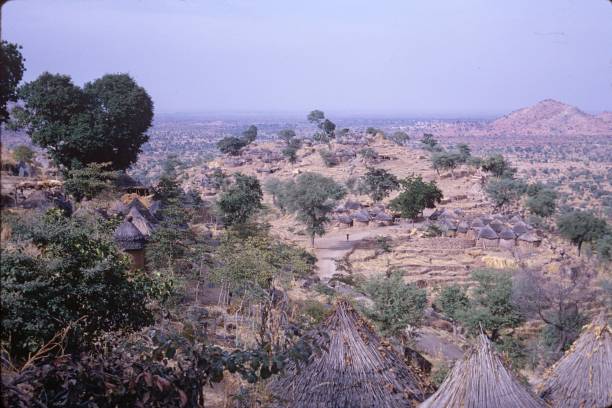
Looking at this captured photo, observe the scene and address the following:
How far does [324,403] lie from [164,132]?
8565cm

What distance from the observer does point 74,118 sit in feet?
68.5

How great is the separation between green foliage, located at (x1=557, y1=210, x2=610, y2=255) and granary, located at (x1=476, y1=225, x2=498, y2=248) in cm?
354

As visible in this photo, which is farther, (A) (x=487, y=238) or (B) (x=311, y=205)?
(A) (x=487, y=238)

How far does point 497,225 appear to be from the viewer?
2803cm

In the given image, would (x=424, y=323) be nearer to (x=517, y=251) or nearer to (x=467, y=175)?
→ (x=517, y=251)

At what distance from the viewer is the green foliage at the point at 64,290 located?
496cm

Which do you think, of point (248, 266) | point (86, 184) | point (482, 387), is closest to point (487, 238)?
point (248, 266)

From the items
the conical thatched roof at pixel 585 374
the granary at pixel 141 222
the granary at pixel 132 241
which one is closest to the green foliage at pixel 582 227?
the granary at pixel 141 222

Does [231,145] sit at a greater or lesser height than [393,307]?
greater

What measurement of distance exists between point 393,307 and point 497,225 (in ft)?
51.8

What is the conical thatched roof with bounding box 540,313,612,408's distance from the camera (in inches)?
251

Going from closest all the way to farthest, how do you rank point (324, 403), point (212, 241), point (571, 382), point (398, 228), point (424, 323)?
1. point (324, 403)
2. point (571, 382)
3. point (424, 323)
4. point (212, 241)
5. point (398, 228)

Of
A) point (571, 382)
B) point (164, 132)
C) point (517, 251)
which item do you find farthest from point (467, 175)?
point (164, 132)

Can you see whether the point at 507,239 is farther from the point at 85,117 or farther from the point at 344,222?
the point at 85,117
